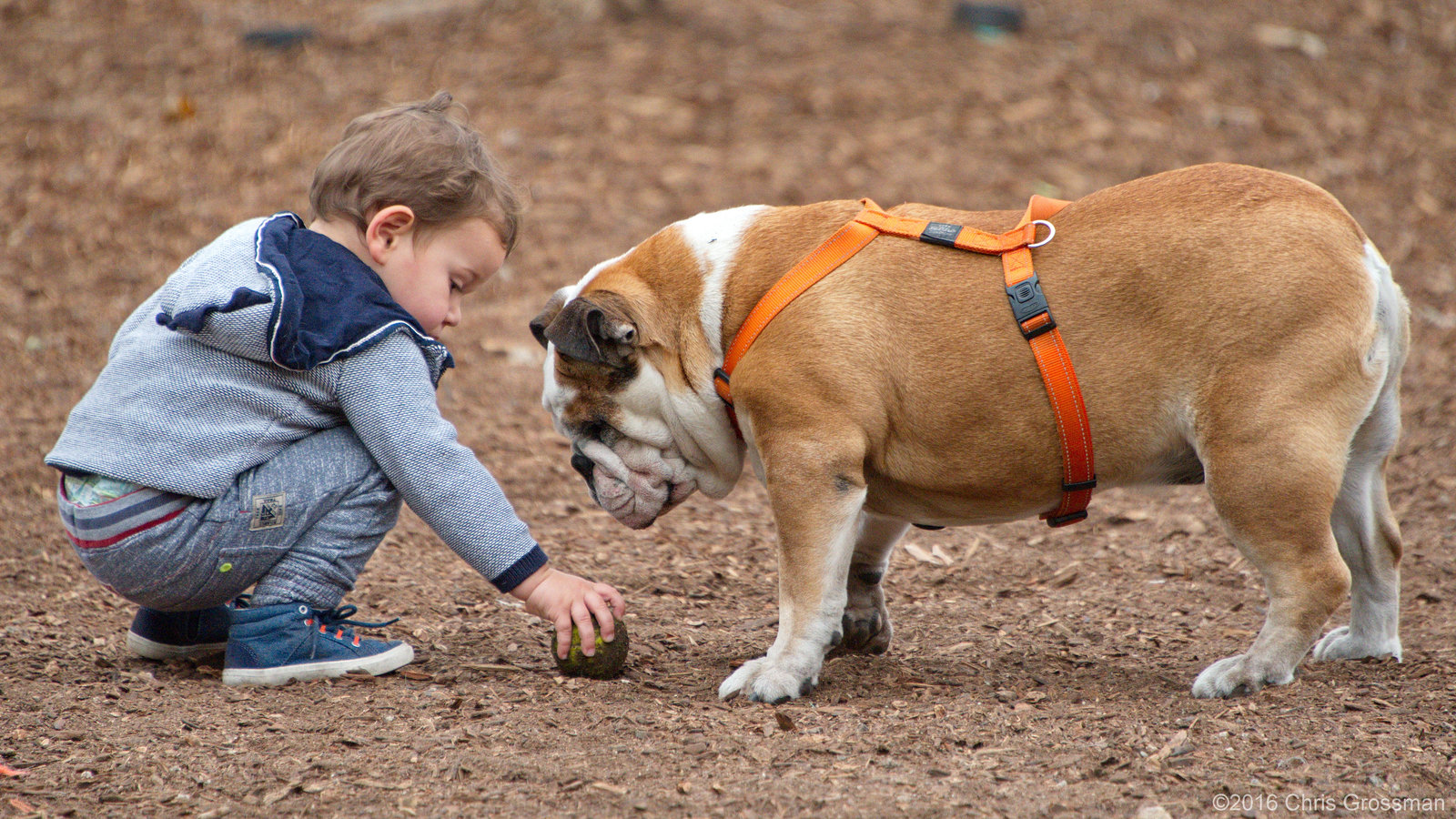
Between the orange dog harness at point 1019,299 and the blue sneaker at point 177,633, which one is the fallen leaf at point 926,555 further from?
the blue sneaker at point 177,633

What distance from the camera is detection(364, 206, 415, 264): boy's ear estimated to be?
3.50m

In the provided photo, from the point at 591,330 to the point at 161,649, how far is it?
157cm

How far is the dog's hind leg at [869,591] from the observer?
3.88m

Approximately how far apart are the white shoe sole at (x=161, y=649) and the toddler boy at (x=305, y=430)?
21 centimetres

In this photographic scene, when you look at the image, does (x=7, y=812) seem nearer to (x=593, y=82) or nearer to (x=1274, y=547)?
(x=1274, y=547)

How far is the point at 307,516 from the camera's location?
11.3 ft

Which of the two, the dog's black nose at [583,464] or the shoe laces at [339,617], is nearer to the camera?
the shoe laces at [339,617]

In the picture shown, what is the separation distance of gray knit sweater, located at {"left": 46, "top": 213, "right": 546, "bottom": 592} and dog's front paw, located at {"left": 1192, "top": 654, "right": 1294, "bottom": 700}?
1784mm

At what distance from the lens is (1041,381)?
3.37m

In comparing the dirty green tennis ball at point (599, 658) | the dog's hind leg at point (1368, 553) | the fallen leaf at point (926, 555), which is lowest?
the fallen leaf at point (926, 555)

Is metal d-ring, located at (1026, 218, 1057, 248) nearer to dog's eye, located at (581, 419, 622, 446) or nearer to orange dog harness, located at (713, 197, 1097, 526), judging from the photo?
orange dog harness, located at (713, 197, 1097, 526)

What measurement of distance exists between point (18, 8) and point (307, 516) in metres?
9.64

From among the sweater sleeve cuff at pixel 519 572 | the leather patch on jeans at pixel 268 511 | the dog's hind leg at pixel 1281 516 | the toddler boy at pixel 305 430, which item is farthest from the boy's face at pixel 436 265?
the dog's hind leg at pixel 1281 516

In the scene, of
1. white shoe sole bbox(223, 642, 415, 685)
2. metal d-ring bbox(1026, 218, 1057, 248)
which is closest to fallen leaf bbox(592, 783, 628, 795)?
white shoe sole bbox(223, 642, 415, 685)
